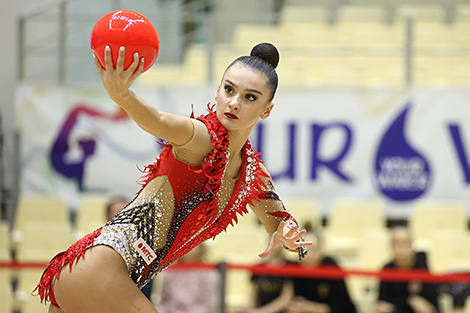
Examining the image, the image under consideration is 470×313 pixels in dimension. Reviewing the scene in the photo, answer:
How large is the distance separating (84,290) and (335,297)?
3526mm

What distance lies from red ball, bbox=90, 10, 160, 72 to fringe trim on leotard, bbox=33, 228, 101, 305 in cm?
64

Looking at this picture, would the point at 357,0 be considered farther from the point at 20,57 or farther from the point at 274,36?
the point at 20,57

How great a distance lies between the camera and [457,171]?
7.66 metres

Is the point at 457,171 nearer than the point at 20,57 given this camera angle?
Yes

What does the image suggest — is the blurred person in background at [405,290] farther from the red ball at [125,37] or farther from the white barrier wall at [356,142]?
the red ball at [125,37]

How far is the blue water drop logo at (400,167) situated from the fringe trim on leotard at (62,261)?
572cm

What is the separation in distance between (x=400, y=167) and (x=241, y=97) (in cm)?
553

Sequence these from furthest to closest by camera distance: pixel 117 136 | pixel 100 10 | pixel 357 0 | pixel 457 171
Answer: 1. pixel 357 0
2. pixel 100 10
3. pixel 117 136
4. pixel 457 171

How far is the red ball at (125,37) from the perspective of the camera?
2166mm

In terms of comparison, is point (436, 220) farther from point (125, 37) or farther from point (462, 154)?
point (125, 37)

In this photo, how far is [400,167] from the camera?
25.4ft

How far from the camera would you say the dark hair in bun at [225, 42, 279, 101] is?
2.55 metres

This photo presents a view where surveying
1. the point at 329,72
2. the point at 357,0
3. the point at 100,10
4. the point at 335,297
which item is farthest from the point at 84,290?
the point at 357,0

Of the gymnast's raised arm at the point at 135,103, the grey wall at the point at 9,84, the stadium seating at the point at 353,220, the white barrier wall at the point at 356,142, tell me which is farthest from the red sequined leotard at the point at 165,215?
the grey wall at the point at 9,84
